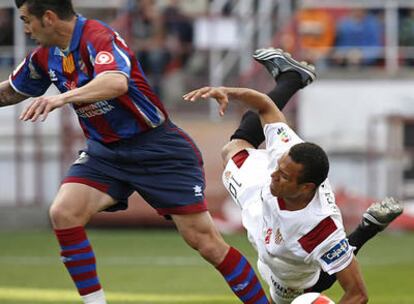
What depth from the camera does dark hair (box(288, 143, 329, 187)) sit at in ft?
28.7

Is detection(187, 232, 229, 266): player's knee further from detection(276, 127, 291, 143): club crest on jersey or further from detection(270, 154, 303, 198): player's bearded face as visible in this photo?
detection(276, 127, 291, 143): club crest on jersey

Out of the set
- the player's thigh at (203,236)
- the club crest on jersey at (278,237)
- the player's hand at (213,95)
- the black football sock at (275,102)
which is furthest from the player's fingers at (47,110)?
the black football sock at (275,102)

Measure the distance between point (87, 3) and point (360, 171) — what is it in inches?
209

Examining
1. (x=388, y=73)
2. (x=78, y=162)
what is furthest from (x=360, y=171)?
(x=78, y=162)

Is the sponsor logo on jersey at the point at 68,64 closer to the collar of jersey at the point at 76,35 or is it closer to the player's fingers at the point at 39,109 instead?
the collar of jersey at the point at 76,35

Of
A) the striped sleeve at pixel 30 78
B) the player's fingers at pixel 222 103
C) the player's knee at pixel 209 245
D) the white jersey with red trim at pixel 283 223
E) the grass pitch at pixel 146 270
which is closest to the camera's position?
the player's fingers at pixel 222 103

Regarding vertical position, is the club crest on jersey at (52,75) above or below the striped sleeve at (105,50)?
below

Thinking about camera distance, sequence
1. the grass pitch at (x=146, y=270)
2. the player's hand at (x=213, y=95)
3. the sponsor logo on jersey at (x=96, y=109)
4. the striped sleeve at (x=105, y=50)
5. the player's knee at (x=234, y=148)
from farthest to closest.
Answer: the grass pitch at (x=146, y=270), the player's knee at (x=234, y=148), the sponsor logo on jersey at (x=96, y=109), the striped sleeve at (x=105, y=50), the player's hand at (x=213, y=95)

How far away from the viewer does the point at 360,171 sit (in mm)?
22672

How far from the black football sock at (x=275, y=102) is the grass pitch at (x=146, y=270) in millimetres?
1652

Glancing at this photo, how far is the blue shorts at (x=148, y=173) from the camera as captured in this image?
366 inches

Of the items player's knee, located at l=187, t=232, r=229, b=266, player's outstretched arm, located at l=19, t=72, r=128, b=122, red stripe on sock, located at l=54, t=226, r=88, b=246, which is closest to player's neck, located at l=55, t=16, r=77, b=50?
player's outstretched arm, located at l=19, t=72, r=128, b=122

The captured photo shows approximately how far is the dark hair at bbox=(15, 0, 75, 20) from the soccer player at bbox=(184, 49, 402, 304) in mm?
1151

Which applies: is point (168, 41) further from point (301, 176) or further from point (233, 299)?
point (301, 176)
